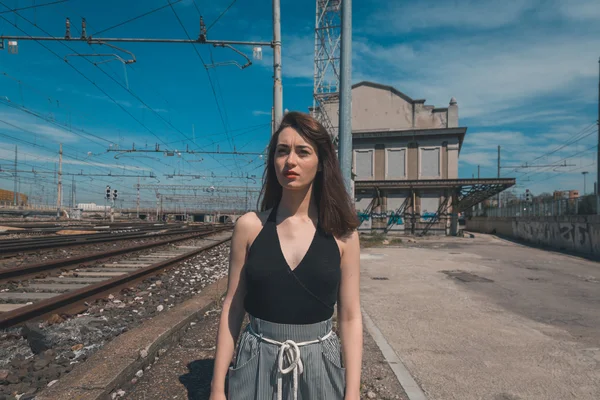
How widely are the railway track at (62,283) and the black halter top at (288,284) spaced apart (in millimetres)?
3949

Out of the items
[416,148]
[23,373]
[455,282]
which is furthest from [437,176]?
[23,373]

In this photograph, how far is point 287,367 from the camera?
165 cm

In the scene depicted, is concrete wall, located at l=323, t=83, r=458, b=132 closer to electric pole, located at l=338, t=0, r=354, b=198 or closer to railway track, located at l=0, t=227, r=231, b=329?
railway track, located at l=0, t=227, r=231, b=329

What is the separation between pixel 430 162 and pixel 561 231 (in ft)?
50.0

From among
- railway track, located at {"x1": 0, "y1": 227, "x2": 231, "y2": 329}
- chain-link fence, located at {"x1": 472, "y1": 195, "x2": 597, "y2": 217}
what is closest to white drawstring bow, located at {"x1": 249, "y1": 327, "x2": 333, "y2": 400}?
railway track, located at {"x1": 0, "y1": 227, "x2": 231, "y2": 329}

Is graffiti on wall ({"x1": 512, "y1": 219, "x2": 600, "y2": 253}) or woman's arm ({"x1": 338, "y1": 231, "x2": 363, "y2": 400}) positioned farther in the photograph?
graffiti on wall ({"x1": 512, "y1": 219, "x2": 600, "y2": 253})

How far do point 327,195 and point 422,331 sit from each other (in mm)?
3794

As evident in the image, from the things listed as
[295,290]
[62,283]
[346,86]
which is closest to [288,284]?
[295,290]

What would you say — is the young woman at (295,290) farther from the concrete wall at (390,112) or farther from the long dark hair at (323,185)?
the concrete wall at (390,112)

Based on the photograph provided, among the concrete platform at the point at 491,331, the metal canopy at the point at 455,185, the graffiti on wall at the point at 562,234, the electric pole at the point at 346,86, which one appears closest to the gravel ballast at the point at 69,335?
the concrete platform at the point at 491,331

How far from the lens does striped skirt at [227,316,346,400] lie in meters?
1.65

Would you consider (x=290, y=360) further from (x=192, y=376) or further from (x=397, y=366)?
(x=397, y=366)

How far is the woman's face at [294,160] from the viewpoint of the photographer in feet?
5.97

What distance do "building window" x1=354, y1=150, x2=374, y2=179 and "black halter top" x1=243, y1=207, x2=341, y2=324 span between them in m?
A: 35.1
